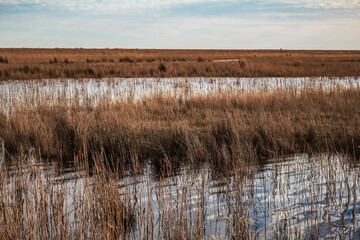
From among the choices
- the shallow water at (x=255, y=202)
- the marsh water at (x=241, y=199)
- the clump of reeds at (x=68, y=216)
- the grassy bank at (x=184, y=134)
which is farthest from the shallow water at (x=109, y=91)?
the clump of reeds at (x=68, y=216)

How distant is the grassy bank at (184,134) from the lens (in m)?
5.95

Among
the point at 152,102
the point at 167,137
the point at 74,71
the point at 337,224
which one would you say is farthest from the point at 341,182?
the point at 74,71

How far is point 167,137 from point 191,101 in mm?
3713

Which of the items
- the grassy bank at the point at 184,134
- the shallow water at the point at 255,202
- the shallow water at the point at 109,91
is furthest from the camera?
the shallow water at the point at 109,91

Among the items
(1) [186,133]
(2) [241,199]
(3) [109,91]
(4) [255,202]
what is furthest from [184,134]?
(3) [109,91]

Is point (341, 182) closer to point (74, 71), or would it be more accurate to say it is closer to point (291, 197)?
point (291, 197)

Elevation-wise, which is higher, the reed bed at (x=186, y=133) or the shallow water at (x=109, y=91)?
the shallow water at (x=109, y=91)

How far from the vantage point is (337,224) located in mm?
3580

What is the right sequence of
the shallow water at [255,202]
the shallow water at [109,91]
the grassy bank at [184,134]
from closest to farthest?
the shallow water at [255,202] → the grassy bank at [184,134] → the shallow water at [109,91]

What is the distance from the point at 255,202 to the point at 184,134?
267 cm

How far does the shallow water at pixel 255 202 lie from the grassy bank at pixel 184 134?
414mm

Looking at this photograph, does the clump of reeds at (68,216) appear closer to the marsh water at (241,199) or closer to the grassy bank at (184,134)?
the marsh water at (241,199)

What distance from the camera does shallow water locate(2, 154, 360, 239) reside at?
3.41 m

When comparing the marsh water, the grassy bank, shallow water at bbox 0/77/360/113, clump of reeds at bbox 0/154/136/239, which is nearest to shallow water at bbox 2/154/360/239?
the marsh water
